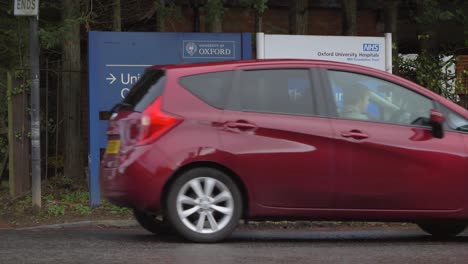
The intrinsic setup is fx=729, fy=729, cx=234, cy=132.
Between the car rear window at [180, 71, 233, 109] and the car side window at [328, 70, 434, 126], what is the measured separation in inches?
40.2

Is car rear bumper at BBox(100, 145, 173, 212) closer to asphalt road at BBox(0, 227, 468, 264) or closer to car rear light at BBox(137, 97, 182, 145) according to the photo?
car rear light at BBox(137, 97, 182, 145)

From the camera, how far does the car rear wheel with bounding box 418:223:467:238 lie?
757 centimetres

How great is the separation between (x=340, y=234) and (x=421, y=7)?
20.7ft

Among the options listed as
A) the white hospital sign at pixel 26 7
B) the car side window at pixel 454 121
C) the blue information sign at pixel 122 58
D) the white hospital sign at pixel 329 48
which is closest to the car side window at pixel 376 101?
the car side window at pixel 454 121

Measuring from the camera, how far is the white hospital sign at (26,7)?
9.18 metres

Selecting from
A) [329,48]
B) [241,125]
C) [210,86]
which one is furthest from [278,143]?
[329,48]

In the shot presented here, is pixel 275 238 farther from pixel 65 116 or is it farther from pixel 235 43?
pixel 65 116

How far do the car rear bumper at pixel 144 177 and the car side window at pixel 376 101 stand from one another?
1748mm

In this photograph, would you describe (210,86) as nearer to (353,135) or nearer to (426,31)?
(353,135)

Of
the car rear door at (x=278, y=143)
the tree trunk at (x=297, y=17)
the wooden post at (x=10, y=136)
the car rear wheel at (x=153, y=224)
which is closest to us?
the car rear door at (x=278, y=143)

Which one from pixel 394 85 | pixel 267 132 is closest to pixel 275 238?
pixel 267 132

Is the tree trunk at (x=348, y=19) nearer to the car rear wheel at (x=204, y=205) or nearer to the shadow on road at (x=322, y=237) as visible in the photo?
the shadow on road at (x=322, y=237)

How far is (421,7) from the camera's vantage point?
12.9 meters

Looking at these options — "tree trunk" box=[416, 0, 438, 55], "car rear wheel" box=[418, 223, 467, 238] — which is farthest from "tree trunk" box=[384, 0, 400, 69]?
"car rear wheel" box=[418, 223, 467, 238]
